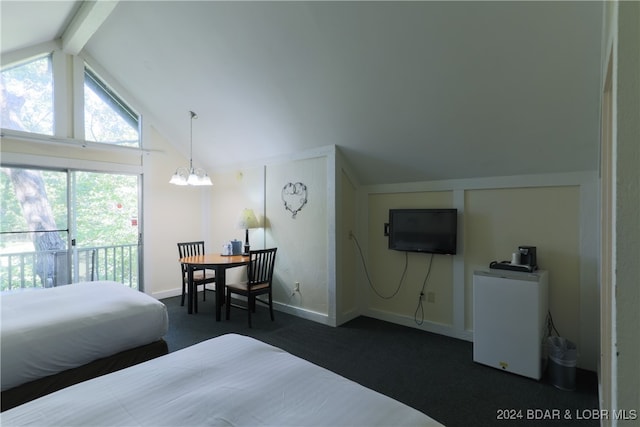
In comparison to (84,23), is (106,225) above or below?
below

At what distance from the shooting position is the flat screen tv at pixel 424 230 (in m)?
3.23

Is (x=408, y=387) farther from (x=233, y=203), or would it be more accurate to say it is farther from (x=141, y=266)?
(x=141, y=266)

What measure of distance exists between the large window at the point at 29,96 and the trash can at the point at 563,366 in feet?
19.0

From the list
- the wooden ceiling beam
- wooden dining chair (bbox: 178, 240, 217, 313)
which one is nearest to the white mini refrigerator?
wooden dining chair (bbox: 178, 240, 217, 313)

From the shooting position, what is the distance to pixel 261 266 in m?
3.88

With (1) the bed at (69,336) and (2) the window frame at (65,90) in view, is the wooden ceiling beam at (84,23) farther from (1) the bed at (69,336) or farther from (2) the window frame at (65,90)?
(1) the bed at (69,336)

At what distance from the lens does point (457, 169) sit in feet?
10.5

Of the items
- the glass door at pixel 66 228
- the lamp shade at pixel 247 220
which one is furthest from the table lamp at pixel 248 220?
the glass door at pixel 66 228

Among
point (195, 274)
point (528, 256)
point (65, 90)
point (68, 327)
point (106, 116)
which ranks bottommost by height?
point (195, 274)

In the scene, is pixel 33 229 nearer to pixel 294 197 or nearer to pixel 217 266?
pixel 217 266

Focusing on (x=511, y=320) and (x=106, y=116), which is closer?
(x=511, y=320)

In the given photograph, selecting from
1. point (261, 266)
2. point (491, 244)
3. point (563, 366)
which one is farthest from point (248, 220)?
point (563, 366)

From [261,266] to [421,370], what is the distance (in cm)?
215

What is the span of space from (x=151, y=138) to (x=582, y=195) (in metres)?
5.35
